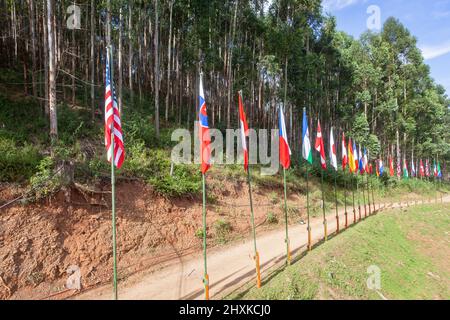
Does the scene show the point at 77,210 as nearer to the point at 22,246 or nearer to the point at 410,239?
the point at 22,246

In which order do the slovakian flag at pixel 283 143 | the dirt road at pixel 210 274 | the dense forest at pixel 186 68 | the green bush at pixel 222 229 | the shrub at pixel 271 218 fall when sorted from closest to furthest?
the dirt road at pixel 210 274 < the slovakian flag at pixel 283 143 < the green bush at pixel 222 229 < the dense forest at pixel 186 68 < the shrub at pixel 271 218

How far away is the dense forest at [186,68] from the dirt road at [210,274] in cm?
537

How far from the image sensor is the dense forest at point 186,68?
1597cm

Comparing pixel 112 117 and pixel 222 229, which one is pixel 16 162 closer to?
pixel 112 117

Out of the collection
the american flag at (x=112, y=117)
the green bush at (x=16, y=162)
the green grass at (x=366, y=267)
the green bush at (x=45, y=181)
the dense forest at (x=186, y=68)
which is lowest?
the green grass at (x=366, y=267)

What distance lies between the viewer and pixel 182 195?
45.8 feet

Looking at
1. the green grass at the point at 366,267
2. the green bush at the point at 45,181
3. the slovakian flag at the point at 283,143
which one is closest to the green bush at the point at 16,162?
the green bush at the point at 45,181

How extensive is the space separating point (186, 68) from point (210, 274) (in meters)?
22.9

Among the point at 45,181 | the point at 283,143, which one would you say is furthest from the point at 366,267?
the point at 45,181

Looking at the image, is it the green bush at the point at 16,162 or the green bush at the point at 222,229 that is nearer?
the green bush at the point at 16,162

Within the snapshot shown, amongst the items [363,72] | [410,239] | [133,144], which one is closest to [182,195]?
[133,144]

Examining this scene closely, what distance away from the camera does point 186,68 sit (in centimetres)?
2819
